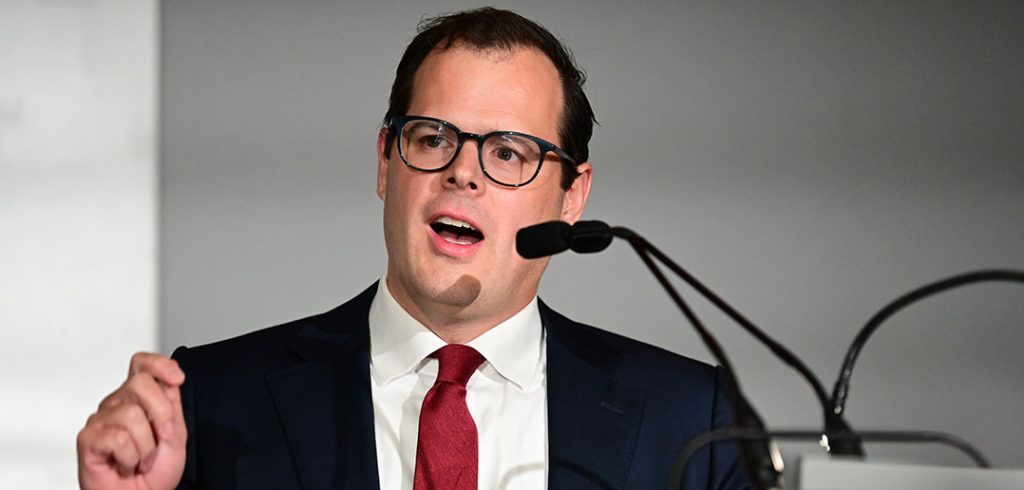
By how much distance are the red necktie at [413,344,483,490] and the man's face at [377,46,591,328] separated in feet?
0.24

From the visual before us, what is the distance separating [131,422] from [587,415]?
0.67 metres

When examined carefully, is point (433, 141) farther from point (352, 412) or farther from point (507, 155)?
point (352, 412)

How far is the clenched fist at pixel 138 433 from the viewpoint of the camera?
4.82ft

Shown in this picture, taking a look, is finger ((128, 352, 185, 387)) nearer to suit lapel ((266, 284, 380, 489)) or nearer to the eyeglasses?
suit lapel ((266, 284, 380, 489))

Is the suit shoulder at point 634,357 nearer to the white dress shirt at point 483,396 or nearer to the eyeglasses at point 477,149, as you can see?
the white dress shirt at point 483,396

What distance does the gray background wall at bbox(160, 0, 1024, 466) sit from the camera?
2.93 metres

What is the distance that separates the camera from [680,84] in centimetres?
294

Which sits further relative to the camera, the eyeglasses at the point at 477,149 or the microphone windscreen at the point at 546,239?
the eyeglasses at the point at 477,149

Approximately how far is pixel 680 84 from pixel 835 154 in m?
0.39

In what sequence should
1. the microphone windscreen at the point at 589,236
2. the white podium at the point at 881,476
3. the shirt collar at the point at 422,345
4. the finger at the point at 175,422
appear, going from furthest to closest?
the shirt collar at the point at 422,345 < the finger at the point at 175,422 < the microphone windscreen at the point at 589,236 < the white podium at the point at 881,476

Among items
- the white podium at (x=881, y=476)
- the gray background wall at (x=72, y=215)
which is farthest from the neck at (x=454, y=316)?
the gray background wall at (x=72, y=215)

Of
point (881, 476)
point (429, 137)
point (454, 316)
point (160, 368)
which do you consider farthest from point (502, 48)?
point (881, 476)

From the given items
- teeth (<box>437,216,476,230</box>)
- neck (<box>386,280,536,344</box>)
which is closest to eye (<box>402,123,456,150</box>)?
teeth (<box>437,216,476,230</box>)

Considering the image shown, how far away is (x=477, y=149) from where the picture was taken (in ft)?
5.96
